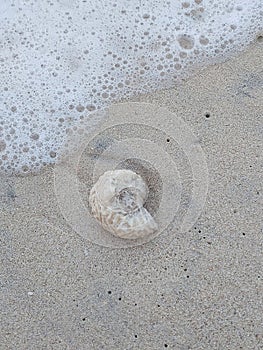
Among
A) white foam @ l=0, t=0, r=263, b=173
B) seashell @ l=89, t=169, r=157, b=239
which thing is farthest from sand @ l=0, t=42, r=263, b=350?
white foam @ l=0, t=0, r=263, b=173

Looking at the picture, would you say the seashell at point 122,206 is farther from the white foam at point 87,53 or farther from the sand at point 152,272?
the white foam at point 87,53

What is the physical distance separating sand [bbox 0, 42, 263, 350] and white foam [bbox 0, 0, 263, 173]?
0.26 m

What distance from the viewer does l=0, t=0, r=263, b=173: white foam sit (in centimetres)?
222

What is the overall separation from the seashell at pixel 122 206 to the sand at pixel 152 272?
9 centimetres

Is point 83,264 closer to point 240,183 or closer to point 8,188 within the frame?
point 8,188

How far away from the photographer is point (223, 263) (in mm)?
1871

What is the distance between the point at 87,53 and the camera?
237 cm

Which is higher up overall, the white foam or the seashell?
the white foam

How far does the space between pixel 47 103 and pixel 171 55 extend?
643 millimetres

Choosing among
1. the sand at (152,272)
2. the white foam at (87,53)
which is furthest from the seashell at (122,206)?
the white foam at (87,53)

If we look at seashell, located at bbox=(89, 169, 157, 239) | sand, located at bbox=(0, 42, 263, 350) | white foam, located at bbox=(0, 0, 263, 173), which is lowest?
sand, located at bbox=(0, 42, 263, 350)

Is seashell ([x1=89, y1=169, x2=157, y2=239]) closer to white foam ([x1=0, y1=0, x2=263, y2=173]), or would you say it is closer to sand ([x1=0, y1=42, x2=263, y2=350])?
sand ([x1=0, y1=42, x2=263, y2=350])

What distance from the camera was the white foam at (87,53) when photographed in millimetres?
2219

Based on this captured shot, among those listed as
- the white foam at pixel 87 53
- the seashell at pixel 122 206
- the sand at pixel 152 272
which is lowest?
the sand at pixel 152 272
